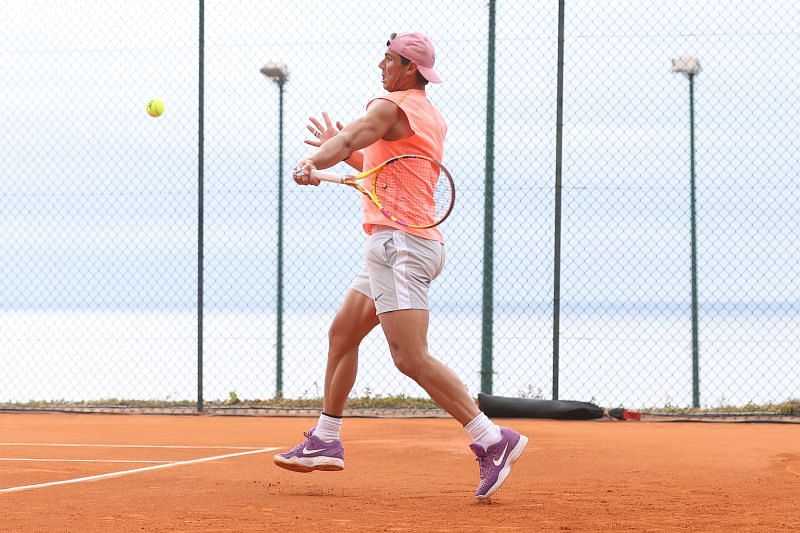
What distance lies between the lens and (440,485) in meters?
Answer: 5.02

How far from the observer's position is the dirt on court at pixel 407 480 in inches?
155

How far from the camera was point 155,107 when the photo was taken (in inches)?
342

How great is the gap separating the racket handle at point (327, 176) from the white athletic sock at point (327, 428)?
98cm

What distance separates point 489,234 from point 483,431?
14.8 feet

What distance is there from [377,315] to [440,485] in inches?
34.9

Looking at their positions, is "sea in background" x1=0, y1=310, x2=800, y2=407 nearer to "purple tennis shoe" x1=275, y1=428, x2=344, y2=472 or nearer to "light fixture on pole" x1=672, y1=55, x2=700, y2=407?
"light fixture on pole" x1=672, y1=55, x2=700, y2=407

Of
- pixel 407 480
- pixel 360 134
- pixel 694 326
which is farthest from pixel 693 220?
pixel 360 134

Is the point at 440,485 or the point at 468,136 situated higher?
the point at 468,136

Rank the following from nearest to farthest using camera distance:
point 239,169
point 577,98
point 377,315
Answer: point 377,315
point 577,98
point 239,169

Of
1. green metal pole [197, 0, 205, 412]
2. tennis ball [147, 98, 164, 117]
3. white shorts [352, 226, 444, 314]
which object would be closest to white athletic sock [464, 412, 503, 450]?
white shorts [352, 226, 444, 314]

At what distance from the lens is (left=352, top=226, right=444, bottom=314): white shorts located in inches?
174

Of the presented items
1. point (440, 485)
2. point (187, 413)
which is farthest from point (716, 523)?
point (187, 413)

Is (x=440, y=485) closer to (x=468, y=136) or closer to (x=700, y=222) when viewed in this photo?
(x=468, y=136)

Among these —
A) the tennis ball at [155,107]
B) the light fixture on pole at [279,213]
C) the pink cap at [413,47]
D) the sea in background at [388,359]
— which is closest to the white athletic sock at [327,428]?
the pink cap at [413,47]
